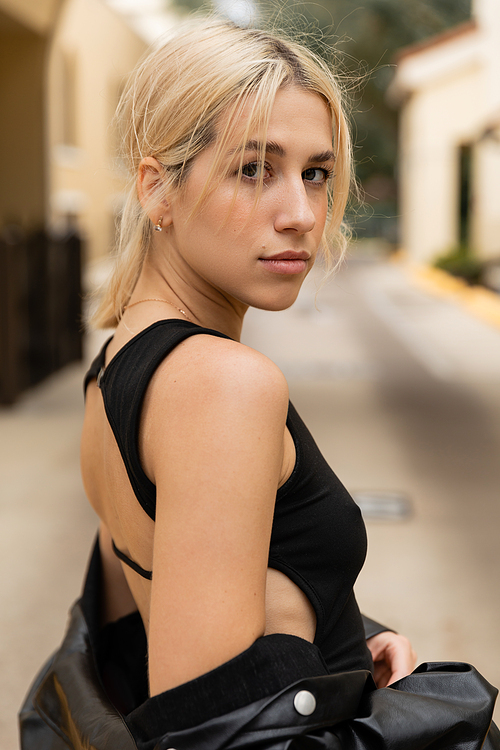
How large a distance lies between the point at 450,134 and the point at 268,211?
21122mm

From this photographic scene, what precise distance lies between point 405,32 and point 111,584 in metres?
34.2

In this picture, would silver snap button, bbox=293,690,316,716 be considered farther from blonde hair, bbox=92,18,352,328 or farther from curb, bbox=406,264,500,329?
curb, bbox=406,264,500,329

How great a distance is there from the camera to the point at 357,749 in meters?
0.95

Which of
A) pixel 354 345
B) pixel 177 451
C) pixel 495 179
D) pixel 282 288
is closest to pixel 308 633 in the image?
pixel 177 451

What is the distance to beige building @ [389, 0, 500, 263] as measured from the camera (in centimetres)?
1672

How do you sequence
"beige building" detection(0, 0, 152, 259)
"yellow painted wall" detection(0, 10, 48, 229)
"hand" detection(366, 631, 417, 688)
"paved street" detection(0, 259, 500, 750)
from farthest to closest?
"yellow painted wall" detection(0, 10, 48, 229), "beige building" detection(0, 0, 152, 259), "paved street" detection(0, 259, 500, 750), "hand" detection(366, 631, 417, 688)

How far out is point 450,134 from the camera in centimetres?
2061

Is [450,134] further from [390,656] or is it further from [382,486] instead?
[390,656]

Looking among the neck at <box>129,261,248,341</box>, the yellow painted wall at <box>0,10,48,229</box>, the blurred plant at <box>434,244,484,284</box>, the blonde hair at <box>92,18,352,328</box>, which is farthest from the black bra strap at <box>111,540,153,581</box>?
the blurred plant at <box>434,244,484,284</box>

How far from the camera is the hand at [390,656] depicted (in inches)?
54.9

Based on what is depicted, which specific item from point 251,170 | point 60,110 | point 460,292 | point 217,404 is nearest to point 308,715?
point 217,404

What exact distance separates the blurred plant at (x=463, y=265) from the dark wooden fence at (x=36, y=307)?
35.7 feet

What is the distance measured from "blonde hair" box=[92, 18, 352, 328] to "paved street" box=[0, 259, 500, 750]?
1.37 feet

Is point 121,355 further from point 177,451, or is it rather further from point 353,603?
point 353,603
